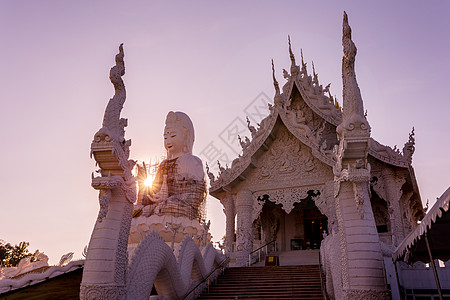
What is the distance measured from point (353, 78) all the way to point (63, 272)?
6433 mm

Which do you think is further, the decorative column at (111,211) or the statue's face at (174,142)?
the statue's face at (174,142)

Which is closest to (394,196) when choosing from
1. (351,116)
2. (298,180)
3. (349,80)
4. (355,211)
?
(298,180)

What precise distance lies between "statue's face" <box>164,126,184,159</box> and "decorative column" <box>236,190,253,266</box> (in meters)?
4.97

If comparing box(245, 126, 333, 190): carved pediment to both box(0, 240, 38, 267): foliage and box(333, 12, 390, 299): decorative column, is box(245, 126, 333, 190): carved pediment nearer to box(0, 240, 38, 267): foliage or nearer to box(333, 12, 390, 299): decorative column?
box(333, 12, 390, 299): decorative column

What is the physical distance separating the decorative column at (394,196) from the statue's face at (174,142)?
9052 millimetres

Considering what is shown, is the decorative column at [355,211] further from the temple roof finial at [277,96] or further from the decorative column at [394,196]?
the temple roof finial at [277,96]

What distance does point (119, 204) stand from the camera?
19.5ft

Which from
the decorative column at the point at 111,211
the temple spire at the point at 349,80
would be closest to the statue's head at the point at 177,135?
the decorative column at the point at 111,211

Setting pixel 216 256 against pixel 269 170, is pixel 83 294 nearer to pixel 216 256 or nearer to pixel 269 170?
pixel 216 256

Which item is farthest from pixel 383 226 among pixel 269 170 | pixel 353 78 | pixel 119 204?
pixel 119 204

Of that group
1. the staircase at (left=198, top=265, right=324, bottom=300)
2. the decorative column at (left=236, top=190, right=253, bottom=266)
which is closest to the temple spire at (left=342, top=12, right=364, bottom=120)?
the staircase at (left=198, top=265, right=324, bottom=300)

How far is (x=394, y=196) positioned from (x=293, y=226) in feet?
15.3

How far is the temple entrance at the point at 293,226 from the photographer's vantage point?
1505 cm

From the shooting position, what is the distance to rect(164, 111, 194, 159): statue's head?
17.3m
